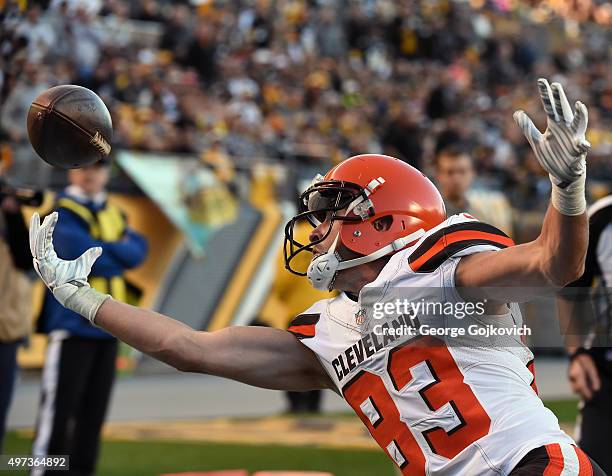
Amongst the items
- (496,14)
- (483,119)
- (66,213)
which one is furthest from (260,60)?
(66,213)

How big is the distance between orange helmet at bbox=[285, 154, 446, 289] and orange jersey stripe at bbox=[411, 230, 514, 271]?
9.4 inches

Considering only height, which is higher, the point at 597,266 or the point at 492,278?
the point at 492,278

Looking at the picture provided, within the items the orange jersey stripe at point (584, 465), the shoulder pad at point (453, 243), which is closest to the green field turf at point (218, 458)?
the orange jersey stripe at point (584, 465)

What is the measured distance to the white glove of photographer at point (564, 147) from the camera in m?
2.16

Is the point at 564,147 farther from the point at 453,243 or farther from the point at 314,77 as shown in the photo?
the point at 314,77

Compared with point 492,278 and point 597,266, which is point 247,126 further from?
point 492,278

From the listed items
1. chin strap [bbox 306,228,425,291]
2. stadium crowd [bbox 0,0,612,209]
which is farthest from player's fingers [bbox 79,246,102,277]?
stadium crowd [bbox 0,0,612,209]

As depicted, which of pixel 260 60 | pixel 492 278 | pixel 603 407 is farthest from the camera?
pixel 260 60

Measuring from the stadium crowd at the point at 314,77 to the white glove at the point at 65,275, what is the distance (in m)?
3.93

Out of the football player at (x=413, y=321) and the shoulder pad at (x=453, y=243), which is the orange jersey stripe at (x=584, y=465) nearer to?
the football player at (x=413, y=321)

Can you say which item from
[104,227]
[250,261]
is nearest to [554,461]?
[104,227]

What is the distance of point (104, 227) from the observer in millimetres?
5422

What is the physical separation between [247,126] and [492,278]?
406 inches

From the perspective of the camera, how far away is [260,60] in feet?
47.6
